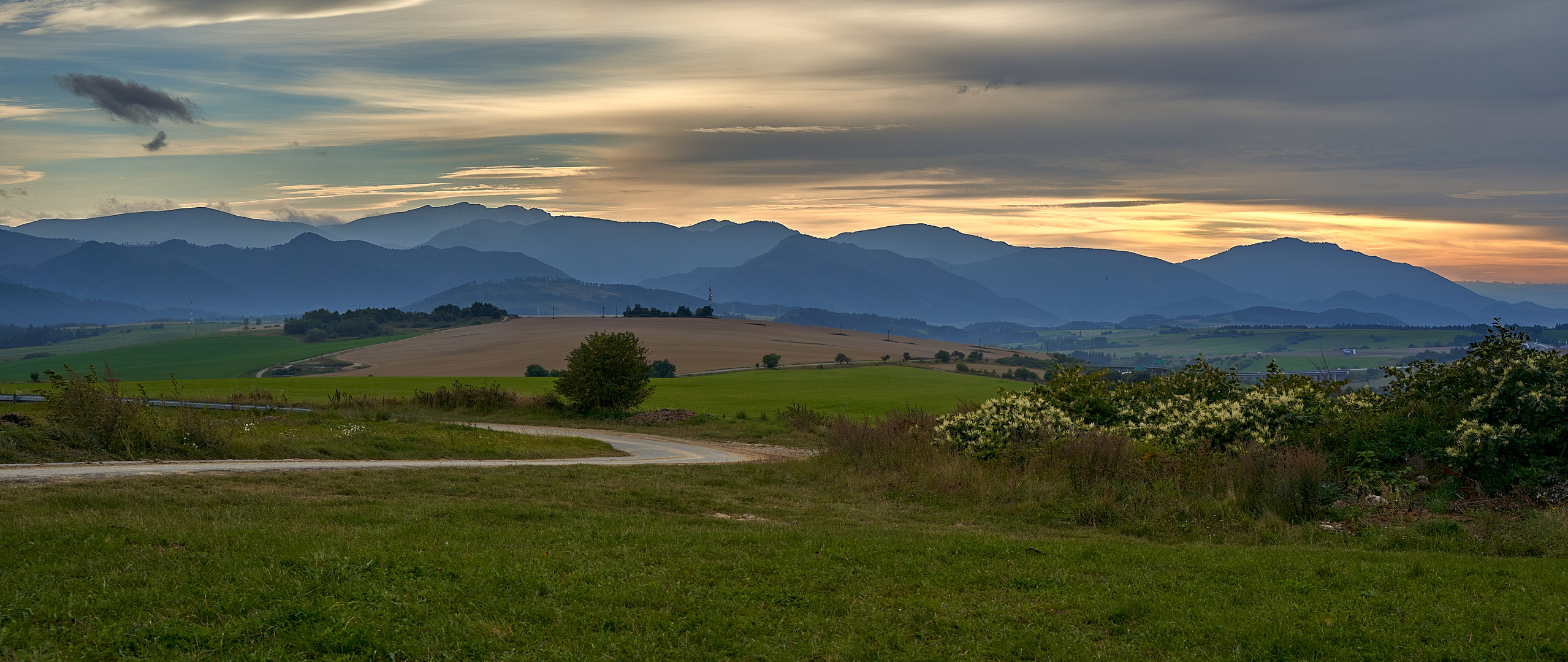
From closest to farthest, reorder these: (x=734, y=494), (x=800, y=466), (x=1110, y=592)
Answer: (x=1110, y=592)
(x=734, y=494)
(x=800, y=466)

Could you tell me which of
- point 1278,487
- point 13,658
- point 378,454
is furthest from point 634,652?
point 378,454

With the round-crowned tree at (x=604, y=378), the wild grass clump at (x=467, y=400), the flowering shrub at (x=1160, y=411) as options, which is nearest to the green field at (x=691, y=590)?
the flowering shrub at (x=1160, y=411)

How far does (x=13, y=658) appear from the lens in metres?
6.40

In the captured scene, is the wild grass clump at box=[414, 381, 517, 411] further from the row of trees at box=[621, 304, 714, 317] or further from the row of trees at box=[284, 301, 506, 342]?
the row of trees at box=[284, 301, 506, 342]

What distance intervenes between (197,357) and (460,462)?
126m

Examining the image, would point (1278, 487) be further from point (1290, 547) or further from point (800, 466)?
point (800, 466)

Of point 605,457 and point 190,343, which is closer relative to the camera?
point 605,457

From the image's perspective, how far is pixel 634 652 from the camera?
7.35 metres

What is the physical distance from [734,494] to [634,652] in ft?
33.9

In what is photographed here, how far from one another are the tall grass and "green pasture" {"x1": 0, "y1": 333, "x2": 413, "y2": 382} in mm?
105250

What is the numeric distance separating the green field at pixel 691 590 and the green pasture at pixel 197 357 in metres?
107

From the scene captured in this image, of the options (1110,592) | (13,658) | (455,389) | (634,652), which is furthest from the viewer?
(455,389)

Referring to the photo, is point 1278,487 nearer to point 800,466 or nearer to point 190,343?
point 800,466

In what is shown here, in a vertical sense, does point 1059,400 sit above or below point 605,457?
above
